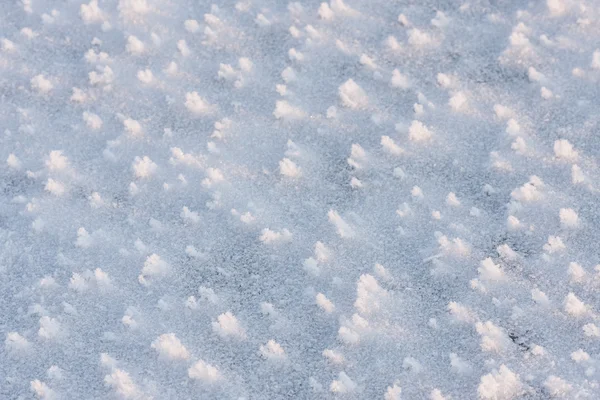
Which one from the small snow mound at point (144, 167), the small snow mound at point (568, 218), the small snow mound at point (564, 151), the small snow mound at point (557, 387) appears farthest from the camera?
the small snow mound at point (144, 167)

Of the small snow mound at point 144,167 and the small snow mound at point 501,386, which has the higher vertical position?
the small snow mound at point 144,167

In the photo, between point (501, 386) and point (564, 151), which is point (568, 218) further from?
point (501, 386)

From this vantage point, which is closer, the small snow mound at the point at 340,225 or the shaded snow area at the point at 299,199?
the shaded snow area at the point at 299,199

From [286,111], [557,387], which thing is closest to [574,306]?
[557,387]

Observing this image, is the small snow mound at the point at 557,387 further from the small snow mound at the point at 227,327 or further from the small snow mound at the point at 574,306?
the small snow mound at the point at 227,327

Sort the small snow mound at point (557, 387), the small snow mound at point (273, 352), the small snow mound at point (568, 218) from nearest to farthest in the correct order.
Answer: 1. the small snow mound at point (557, 387)
2. the small snow mound at point (273, 352)
3. the small snow mound at point (568, 218)

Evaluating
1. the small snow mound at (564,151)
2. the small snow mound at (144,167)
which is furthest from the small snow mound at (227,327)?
the small snow mound at (564,151)

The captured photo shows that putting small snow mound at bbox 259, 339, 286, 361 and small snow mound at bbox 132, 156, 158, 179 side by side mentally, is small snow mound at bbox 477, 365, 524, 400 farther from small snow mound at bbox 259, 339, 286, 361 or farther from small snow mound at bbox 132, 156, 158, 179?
small snow mound at bbox 132, 156, 158, 179

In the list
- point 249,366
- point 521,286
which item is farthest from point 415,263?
point 249,366

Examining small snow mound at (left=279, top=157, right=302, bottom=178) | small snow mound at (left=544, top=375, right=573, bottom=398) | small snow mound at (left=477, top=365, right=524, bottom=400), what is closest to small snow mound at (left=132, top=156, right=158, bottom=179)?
small snow mound at (left=279, top=157, right=302, bottom=178)

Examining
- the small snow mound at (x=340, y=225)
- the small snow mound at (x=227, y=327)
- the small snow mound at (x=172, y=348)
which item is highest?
the small snow mound at (x=340, y=225)
